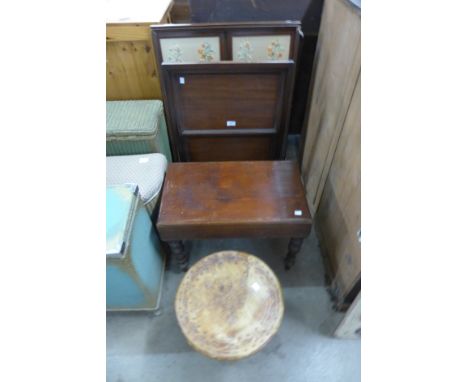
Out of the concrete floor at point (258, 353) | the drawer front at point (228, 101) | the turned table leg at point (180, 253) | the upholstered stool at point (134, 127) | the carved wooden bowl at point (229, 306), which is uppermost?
the drawer front at point (228, 101)

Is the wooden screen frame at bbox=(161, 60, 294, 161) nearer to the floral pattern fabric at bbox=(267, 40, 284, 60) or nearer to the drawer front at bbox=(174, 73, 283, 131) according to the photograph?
the drawer front at bbox=(174, 73, 283, 131)

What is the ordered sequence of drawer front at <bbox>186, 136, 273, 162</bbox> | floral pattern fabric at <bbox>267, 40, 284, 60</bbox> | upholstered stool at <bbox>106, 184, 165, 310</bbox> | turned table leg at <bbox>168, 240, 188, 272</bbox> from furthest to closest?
drawer front at <bbox>186, 136, 273, 162</bbox>, floral pattern fabric at <bbox>267, 40, 284, 60</bbox>, turned table leg at <bbox>168, 240, 188, 272</bbox>, upholstered stool at <bbox>106, 184, 165, 310</bbox>

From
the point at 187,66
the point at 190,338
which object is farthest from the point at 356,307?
the point at 187,66

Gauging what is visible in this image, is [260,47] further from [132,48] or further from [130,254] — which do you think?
[130,254]

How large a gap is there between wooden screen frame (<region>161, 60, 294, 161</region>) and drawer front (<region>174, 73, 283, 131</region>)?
19 mm

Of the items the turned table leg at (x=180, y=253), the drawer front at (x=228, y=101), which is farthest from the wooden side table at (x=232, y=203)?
the drawer front at (x=228, y=101)

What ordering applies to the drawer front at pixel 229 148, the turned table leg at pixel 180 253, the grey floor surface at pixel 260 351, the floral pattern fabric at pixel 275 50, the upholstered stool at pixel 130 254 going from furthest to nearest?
the drawer front at pixel 229 148, the floral pattern fabric at pixel 275 50, the turned table leg at pixel 180 253, the grey floor surface at pixel 260 351, the upholstered stool at pixel 130 254

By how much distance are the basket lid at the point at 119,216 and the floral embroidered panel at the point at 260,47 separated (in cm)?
91

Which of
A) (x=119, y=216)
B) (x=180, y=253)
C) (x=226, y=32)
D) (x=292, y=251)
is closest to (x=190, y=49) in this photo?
(x=226, y=32)

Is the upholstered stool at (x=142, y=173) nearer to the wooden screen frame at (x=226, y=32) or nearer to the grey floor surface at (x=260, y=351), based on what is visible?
the wooden screen frame at (x=226, y=32)

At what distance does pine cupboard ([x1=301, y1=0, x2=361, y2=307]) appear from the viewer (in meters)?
1.11

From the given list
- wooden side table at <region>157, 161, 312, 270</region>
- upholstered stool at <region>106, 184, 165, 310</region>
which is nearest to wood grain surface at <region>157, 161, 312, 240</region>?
wooden side table at <region>157, 161, 312, 270</region>

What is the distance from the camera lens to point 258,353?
1.27 metres

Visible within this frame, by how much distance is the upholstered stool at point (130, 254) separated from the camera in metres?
1.03
